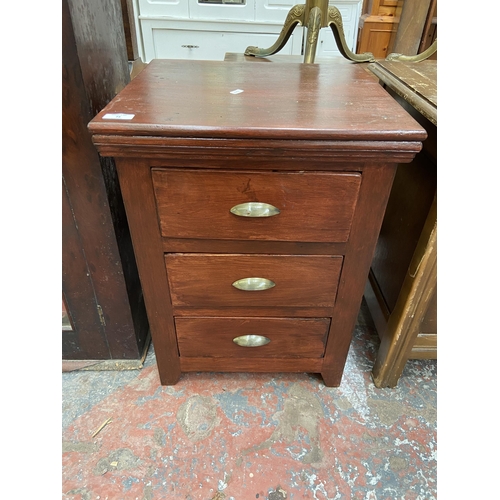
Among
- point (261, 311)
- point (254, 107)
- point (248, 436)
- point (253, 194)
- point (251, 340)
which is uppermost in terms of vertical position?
point (254, 107)

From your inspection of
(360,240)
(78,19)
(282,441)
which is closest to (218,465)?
(282,441)

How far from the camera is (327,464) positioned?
90 cm

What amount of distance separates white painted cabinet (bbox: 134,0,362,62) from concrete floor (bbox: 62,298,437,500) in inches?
99.7

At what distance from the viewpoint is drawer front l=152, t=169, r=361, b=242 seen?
0.67 metres

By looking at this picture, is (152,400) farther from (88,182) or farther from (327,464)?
(88,182)

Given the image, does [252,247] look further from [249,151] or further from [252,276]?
[249,151]

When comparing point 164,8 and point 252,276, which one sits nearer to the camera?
point 252,276

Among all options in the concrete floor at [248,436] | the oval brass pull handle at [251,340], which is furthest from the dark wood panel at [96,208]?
the oval brass pull handle at [251,340]

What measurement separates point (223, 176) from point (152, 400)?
0.72 m

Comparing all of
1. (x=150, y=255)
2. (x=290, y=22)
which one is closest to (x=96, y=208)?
(x=150, y=255)

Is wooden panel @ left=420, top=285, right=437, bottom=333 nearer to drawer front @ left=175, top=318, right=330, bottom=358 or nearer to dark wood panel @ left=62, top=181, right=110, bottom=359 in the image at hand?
drawer front @ left=175, top=318, right=330, bottom=358

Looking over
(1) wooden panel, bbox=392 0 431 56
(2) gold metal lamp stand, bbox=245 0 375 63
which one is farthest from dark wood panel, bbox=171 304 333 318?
(1) wooden panel, bbox=392 0 431 56

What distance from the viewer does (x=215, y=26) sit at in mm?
2689

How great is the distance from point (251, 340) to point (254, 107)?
571 mm
